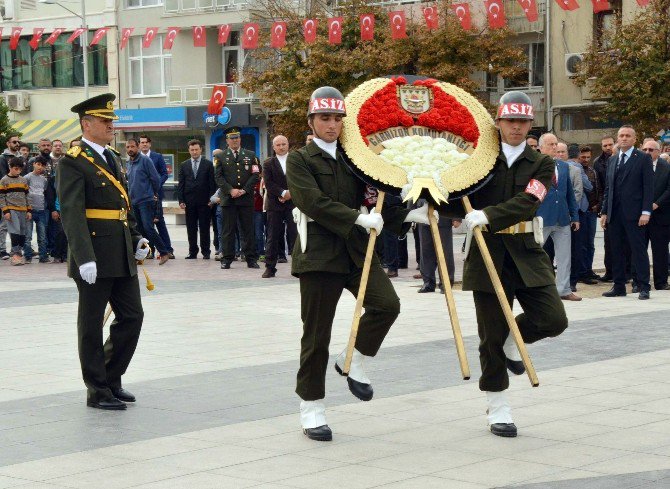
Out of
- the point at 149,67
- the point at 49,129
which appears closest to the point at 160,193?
the point at 149,67

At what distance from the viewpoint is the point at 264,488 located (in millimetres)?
5934

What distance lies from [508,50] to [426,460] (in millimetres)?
34480

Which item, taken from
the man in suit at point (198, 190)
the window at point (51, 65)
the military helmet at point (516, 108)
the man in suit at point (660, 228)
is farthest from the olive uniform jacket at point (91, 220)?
the window at point (51, 65)

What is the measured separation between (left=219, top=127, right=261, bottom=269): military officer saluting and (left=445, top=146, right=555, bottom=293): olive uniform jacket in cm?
1183

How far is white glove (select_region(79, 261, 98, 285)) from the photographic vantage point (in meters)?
7.95

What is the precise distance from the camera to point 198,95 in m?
50.5

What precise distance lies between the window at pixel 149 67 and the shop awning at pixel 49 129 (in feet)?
9.61

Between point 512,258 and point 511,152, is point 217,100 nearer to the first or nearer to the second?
point 511,152

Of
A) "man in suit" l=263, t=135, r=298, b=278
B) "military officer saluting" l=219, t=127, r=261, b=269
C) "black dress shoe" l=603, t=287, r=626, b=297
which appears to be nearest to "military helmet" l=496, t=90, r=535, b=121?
"black dress shoe" l=603, t=287, r=626, b=297

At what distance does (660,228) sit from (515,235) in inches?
349

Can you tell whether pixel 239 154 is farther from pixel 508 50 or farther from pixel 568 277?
pixel 508 50

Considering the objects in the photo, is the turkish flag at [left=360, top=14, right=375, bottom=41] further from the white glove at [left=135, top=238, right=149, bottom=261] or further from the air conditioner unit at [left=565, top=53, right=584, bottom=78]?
the white glove at [left=135, top=238, right=149, bottom=261]

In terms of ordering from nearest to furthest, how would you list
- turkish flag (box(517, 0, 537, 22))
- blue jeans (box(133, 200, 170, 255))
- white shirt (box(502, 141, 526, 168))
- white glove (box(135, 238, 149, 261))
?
white shirt (box(502, 141, 526, 168))
white glove (box(135, 238, 149, 261))
blue jeans (box(133, 200, 170, 255))
turkish flag (box(517, 0, 537, 22))

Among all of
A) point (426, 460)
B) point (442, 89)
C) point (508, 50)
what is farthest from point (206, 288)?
point (508, 50)
